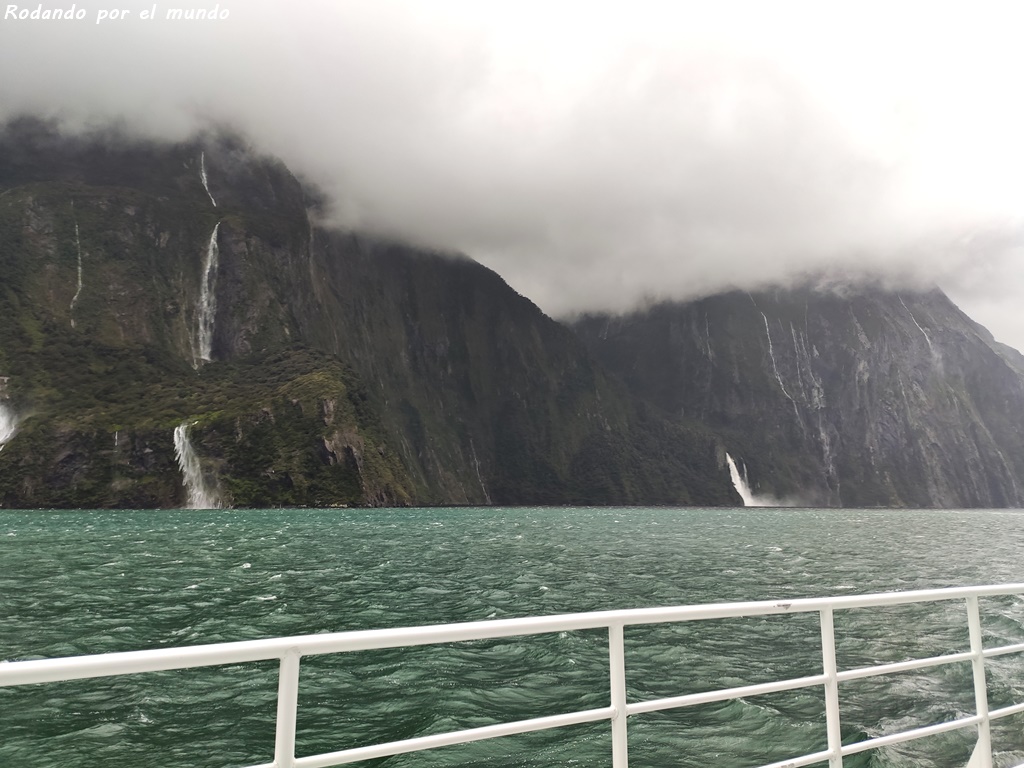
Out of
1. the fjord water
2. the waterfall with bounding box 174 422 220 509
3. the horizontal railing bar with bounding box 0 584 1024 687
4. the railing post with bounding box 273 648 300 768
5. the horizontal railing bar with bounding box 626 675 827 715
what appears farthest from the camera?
the waterfall with bounding box 174 422 220 509

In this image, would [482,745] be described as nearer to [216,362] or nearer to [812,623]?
[812,623]

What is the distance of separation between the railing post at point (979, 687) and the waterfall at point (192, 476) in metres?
152

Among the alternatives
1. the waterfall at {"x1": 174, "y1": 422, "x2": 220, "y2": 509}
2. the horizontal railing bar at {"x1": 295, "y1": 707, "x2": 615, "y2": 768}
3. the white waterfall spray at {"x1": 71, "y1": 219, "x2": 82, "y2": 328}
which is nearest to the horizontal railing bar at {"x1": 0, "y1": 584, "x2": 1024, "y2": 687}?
the horizontal railing bar at {"x1": 295, "y1": 707, "x2": 615, "y2": 768}

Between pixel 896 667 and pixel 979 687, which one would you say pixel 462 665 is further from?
pixel 896 667

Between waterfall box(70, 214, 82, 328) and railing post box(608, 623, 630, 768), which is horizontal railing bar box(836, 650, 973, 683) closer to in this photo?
railing post box(608, 623, 630, 768)

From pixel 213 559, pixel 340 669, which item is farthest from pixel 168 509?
pixel 340 669

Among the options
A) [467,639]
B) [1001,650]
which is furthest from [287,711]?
[1001,650]

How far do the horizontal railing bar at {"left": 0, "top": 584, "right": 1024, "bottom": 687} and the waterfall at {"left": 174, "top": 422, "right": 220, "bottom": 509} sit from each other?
501 feet

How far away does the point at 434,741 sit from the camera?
3311 mm

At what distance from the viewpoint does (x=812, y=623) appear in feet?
72.1

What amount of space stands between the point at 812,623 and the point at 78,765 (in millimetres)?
19816

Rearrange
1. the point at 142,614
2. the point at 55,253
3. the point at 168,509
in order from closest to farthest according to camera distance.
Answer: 1. the point at 142,614
2. the point at 168,509
3. the point at 55,253

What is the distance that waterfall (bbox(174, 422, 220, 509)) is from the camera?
465ft

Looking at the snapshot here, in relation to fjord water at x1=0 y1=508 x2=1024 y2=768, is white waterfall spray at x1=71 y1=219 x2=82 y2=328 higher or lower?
higher
